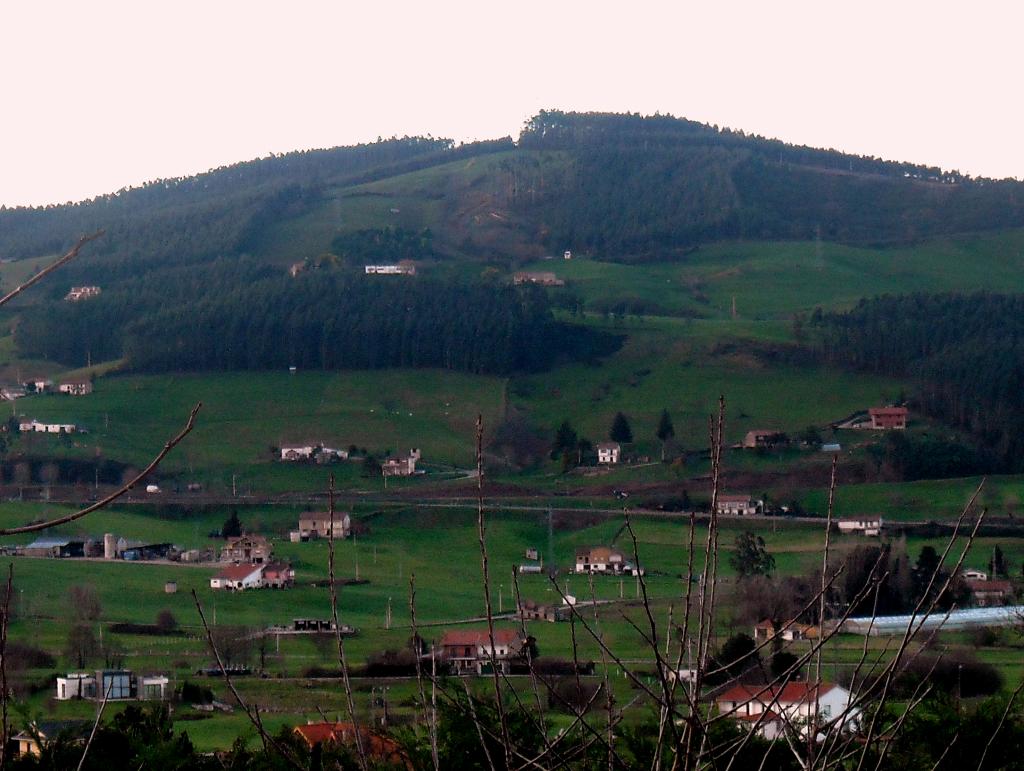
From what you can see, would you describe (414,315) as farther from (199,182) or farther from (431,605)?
(199,182)

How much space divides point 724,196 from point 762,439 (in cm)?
6109

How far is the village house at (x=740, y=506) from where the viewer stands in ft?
167

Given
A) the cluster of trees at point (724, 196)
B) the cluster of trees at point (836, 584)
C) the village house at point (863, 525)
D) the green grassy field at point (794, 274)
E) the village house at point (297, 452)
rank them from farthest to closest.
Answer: the cluster of trees at point (724, 196) < the green grassy field at point (794, 274) < the village house at point (297, 452) < the village house at point (863, 525) < the cluster of trees at point (836, 584)

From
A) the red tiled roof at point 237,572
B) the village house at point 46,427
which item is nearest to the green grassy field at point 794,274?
the village house at point 46,427

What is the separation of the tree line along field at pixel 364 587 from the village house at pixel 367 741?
17.7 ft

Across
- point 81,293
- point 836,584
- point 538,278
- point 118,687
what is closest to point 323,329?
point 538,278

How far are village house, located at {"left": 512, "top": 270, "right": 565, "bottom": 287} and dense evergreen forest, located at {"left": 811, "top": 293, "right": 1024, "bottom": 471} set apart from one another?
2154 centimetres

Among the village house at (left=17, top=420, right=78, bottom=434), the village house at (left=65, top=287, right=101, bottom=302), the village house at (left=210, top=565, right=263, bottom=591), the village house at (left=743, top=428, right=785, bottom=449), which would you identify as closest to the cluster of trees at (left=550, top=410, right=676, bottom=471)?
the village house at (left=743, top=428, right=785, bottom=449)

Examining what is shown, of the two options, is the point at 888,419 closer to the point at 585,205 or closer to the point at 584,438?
the point at 584,438

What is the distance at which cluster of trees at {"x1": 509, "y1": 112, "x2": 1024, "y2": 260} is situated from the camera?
114875mm

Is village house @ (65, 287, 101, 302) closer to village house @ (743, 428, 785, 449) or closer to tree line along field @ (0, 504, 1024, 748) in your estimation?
tree line along field @ (0, 504, 1024, 748)

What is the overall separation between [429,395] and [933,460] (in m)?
24.1

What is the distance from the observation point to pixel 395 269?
99.9m

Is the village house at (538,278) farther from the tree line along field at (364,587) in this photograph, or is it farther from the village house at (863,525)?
the village house at (863,525)
